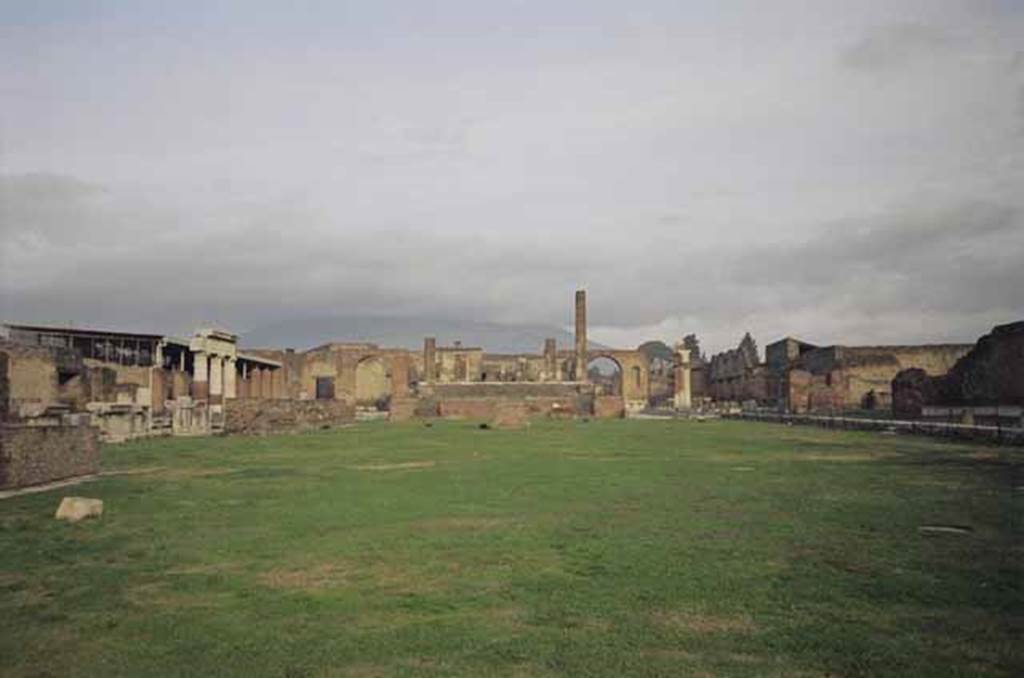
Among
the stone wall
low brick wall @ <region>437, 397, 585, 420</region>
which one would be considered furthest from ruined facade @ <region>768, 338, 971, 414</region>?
low brick wall @ <region>437, 397, 585, 420</region>

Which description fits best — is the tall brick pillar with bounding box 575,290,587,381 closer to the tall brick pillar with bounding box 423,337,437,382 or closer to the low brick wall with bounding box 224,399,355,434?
the tall brick pillar with bounding box 423,337,437,382

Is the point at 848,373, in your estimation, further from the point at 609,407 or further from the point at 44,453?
the point at 44,453

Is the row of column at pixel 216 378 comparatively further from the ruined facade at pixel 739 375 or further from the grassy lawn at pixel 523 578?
the ruined facade at pixel 739 375

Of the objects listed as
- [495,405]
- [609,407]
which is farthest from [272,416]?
[609,407]

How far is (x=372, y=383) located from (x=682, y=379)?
2789 centimetres

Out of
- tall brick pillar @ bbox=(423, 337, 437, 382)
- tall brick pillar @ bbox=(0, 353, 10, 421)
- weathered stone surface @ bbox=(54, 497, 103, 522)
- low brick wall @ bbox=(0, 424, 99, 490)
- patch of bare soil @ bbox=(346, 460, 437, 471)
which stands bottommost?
patch of bare soil @ bbox=(346, 460, 437, 471)

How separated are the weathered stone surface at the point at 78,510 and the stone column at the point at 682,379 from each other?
2131 inches

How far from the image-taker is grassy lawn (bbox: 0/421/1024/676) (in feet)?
14.5

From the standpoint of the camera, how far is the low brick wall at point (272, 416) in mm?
30531

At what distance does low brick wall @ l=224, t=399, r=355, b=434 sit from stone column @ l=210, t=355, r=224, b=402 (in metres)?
2.60

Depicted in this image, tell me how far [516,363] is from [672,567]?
66.9 meters

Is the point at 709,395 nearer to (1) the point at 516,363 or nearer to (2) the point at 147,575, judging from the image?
(1) the point at 516,363

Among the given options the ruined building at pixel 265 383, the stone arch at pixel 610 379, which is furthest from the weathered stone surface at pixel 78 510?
the stone arch at pixel 610 379

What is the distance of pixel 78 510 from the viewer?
930cm
